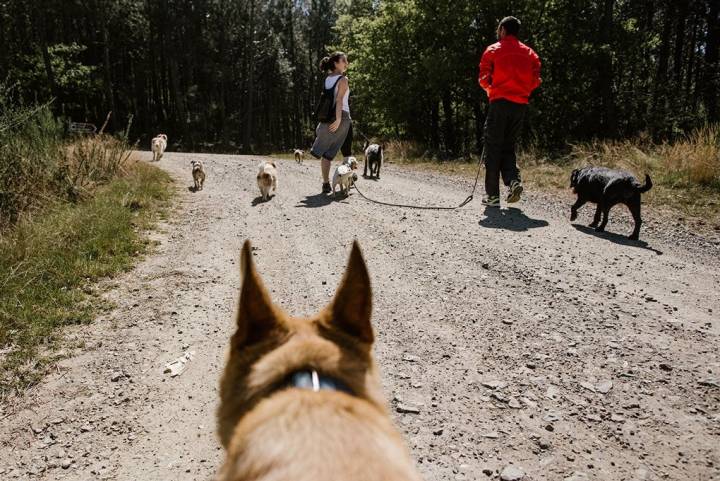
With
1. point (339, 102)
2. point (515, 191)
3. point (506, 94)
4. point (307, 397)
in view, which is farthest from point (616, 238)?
point (307, 397)

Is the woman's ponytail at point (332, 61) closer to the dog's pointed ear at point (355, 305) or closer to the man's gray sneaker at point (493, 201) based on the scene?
the man's gray sneaker at point (493, 201)

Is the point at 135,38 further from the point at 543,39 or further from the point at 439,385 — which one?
the point at 439,385

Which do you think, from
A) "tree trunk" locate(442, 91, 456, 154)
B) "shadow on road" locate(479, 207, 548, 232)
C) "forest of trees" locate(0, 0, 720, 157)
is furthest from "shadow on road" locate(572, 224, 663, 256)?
"tree trunk" locate(442, 91, 456, 154)

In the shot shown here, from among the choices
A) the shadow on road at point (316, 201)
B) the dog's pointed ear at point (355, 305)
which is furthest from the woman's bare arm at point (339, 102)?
the dog's pointed ear at point (355, 305)

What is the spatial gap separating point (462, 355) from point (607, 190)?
14.1 ft

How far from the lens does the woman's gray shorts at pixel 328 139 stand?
8.95 metres

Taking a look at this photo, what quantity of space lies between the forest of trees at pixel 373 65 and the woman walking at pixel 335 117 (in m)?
5.11

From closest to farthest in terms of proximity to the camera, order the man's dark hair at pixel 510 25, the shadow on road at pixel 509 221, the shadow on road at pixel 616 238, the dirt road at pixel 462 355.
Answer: the dirt road at pixel 462 355
the shadow on road at pixel 616 238
the shadow on road at pixel 509 221
the man's dark hair at pixel 510 25

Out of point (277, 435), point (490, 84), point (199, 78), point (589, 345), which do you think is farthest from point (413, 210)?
point (199, 78)

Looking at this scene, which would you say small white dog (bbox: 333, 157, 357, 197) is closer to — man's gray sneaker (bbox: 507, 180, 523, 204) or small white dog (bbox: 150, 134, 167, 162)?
man's gray sneaker (bbox: 507, 180, 523, 204)

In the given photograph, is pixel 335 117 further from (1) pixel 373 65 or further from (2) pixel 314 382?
(1) pixel 373 65

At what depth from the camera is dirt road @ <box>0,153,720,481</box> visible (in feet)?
7.79

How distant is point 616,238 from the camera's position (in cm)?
596

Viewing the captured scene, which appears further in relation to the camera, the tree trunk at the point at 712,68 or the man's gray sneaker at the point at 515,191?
the tree trunk at the point at 712,68
